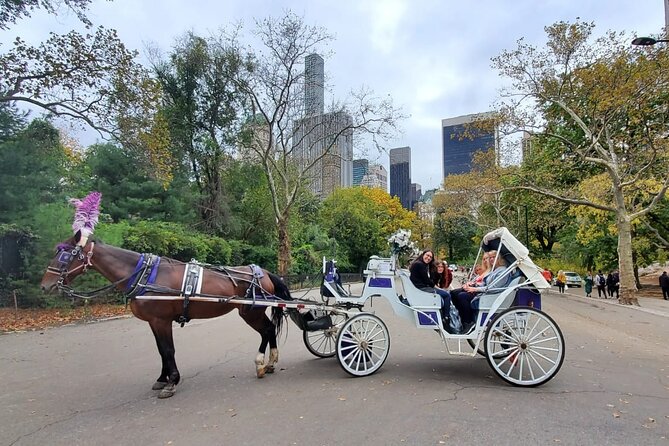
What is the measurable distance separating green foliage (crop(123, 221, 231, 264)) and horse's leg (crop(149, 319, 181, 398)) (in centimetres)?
1286

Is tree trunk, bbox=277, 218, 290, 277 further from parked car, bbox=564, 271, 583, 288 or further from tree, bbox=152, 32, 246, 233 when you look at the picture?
parked car, bbox=564, 271, 583, 288

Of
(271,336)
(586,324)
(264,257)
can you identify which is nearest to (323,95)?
(264,257)

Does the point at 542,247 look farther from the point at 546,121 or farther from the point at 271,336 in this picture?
the point at 271,336

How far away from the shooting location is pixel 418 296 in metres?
6.44

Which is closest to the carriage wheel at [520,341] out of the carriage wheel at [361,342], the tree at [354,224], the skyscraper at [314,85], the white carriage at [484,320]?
the white carriage at [484,320]

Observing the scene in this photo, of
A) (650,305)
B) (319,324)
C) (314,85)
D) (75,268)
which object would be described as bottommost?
(650,305)

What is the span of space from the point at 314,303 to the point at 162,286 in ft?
7.14

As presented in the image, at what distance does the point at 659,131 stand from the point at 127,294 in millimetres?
24668

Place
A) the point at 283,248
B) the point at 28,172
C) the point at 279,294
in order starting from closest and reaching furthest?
the point at 279,294 < the point at 28,172 < the point at 283,248

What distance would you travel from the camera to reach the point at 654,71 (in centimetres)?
1797

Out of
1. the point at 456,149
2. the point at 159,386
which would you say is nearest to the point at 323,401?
→ the point at 159,386

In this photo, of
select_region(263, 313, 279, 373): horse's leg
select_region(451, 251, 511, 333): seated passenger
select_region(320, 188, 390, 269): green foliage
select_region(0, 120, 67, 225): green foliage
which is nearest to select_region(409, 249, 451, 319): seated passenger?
select_region(451, 251, 511, 333): seated passenger

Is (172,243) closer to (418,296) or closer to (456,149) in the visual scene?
(418,296)

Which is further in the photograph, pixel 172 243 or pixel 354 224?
pixel 354 224
